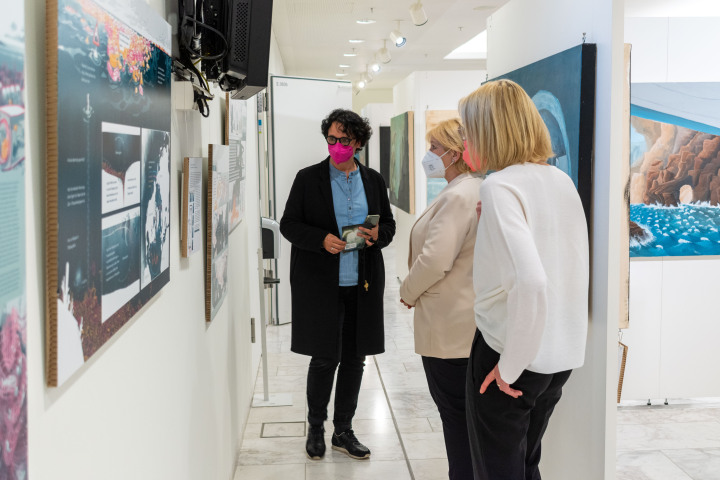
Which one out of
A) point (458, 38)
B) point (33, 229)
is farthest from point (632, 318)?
point (458, 38)

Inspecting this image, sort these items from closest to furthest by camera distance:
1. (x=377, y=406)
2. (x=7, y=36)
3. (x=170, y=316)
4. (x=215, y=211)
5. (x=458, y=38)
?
(x=7, y=36), (x=170, y=316), (x=215, y=211), (x=377, y=406), (x=458, y=38)

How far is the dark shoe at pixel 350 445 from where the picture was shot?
3.70 meters

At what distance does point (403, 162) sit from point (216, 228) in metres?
6.18

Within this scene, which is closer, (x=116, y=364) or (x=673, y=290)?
(x=116, y=364)

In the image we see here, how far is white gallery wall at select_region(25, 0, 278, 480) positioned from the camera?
96cm

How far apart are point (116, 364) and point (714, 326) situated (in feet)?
13.1

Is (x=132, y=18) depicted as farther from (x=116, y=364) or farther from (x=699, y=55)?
(x=699, y=55)

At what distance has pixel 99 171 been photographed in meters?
1.16

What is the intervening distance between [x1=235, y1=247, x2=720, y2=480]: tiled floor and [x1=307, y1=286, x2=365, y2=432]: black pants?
236 mm

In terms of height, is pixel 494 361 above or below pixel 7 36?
below

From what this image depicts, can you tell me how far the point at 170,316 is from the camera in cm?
189

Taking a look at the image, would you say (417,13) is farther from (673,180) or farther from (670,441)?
(670,441)

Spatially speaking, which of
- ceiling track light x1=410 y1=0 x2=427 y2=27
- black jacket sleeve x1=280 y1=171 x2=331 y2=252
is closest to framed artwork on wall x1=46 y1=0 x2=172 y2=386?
black jacket sleeve x1=280 y1=171 x2=331 y2=252

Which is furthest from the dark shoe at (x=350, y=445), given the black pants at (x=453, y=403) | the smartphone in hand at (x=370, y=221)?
the smartphone in hand at (x=370, y=221)
